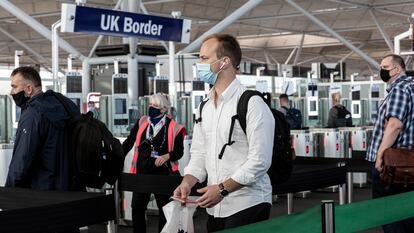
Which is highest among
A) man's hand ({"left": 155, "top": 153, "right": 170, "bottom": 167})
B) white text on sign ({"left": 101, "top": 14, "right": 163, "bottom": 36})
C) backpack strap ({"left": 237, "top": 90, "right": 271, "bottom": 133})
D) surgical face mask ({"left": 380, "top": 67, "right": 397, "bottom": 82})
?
white text on sign ({"left": 101, "top": 14, "right": 163, "bottom": 36})

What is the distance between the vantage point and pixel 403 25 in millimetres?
28844

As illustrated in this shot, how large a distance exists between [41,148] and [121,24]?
19.9 ft

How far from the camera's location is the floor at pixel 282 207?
28.5 ft

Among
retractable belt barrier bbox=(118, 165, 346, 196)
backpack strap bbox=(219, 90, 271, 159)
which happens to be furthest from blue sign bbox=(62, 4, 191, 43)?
backpack strap bbox=(219, 90, 271, 159)

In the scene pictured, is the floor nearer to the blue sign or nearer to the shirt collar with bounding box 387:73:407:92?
the blue sign

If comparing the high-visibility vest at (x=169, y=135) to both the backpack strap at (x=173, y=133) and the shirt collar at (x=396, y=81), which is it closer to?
the backpack strap at (x=173, y=133)

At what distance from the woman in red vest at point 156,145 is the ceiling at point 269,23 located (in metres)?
15.1

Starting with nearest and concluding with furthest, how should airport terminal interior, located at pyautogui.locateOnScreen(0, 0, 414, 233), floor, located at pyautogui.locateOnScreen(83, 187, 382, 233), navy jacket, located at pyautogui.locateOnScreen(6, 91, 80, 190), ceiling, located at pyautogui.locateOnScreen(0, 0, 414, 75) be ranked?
navy jacket, located at pyautogui.locateOnScreen(6, 91, 80, 190) < airport terminal interior, located at pyautogui.locateOnScreen(0, 0, 414, 233) < floor, located at pyautogui.locateOnScreen(83, 187, 382, 233) < ceiling, located at pyautogui.locateOnScreen(0, 0, 414, 75)

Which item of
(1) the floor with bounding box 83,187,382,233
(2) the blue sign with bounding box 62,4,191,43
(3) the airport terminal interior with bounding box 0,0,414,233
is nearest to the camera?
(3) the airport terminal interior with bounding box 0,0,414,233

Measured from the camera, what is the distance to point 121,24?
34.0 ft

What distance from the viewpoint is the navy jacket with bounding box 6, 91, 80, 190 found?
4.41m

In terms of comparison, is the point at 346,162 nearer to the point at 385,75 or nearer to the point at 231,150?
the point at 385,75

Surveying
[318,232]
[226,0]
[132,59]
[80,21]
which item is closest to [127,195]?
[80,21]

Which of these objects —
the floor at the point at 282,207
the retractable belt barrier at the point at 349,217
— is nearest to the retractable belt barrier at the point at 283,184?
the retractable belt barrier at the point at 349,217
